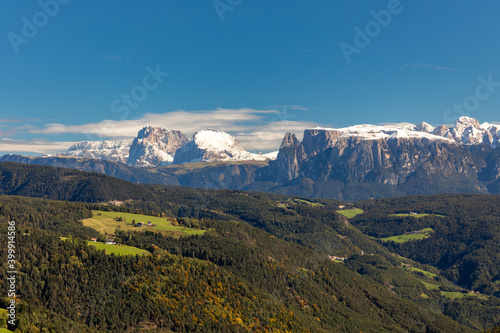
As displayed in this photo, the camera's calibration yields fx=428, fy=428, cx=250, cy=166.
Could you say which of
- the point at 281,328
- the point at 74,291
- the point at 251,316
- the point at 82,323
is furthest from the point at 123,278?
the point at 281,328

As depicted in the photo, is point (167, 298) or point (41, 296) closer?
point (41, 296)

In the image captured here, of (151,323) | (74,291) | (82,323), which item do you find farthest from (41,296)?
(151,323)

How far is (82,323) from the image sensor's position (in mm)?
156250

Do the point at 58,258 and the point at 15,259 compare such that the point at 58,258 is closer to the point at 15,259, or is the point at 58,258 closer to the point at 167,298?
the point at 15,259

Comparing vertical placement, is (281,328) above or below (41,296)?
below

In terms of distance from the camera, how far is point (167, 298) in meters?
181

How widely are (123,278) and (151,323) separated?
29201 mm

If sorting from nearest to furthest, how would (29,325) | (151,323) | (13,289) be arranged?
(29,325) → (13,289) → (151,323)

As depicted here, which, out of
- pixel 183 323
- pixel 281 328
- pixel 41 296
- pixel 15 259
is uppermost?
pixel 15 259

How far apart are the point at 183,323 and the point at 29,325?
60881mm

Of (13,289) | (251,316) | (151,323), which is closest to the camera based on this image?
(13,289)

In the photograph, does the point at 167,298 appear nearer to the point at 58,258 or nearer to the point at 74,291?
the point at 74,291

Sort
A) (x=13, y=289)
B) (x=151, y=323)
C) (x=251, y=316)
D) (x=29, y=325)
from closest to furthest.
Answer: (x=29, y=325), (x=13, y=289), (x=151, y=323), (x=251, y=316)

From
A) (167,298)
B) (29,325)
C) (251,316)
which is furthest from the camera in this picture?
(251,316)
